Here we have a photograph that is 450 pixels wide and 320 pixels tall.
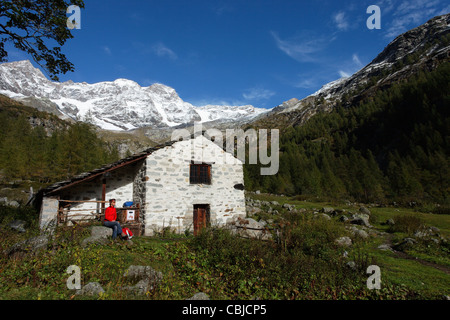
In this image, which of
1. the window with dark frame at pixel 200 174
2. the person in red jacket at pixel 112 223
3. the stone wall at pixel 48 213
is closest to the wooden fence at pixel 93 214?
the stone wall at pixel 48 213

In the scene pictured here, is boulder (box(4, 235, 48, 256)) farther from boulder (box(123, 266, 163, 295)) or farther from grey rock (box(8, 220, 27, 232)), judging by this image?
grey rock (box(8, 220, 27, 232))

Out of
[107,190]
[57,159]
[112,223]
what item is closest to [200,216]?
[107,190]

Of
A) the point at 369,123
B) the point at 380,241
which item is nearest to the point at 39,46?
the point at 380,241

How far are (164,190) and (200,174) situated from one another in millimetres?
2472

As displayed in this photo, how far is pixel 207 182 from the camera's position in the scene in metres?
13.6

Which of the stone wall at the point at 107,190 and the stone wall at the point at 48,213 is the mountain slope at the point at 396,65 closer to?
the stone wall at the point at 107,190

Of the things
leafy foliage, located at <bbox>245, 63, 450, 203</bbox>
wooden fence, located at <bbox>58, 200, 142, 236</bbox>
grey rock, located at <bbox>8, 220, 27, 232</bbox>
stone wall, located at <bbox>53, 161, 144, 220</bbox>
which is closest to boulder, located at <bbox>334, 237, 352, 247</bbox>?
wooden fence, located at <bbox>58, 200, 142, 236</bbox>

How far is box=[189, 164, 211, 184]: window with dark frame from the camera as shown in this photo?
13.1 m

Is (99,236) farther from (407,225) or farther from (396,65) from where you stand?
(396,65)

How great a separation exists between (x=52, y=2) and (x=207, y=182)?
35.0ft

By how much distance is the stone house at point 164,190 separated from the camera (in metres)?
10.8

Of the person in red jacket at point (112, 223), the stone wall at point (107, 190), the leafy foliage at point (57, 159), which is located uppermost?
the leafy foliage at point (57, 159)

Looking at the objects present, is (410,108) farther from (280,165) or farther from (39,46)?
(39,46)

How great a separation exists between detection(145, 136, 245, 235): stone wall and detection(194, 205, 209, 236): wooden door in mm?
411
